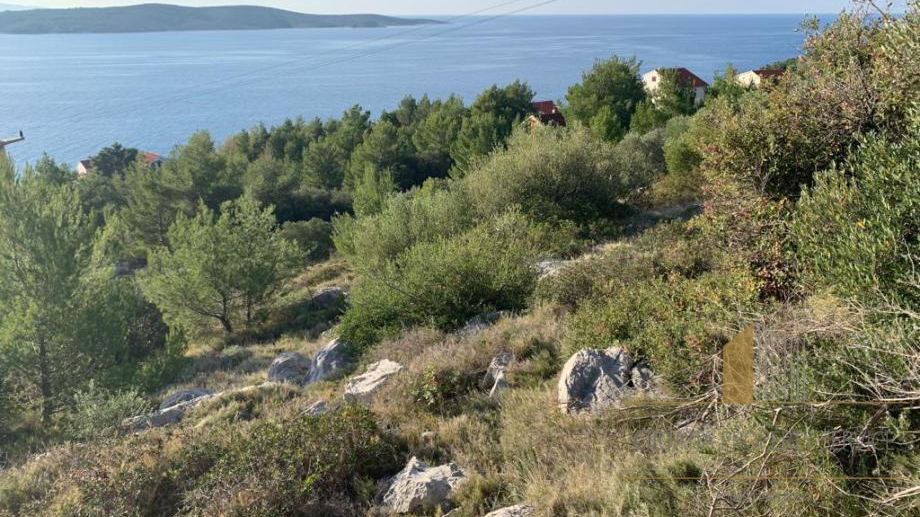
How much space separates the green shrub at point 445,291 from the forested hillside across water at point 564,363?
0.05 metres

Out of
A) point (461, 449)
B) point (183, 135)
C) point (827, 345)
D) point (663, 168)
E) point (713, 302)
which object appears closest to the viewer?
point (827, 345)

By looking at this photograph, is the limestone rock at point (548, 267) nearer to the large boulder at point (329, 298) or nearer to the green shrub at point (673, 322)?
the green shrub at point (673, 322)

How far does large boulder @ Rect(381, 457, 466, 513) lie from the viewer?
17.5 ft

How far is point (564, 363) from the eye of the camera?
25.7ft

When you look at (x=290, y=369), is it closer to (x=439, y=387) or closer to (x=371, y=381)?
(x=371, y=381)

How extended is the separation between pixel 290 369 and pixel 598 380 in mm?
7202

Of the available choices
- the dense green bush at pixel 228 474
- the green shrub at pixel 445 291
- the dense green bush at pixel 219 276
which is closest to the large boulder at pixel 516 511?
the dense green bush at pixel 228 474

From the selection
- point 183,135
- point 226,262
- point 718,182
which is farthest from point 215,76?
point 718,182

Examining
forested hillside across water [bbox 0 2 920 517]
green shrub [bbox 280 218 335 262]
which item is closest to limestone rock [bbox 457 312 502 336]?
forested hillside across water [bbox 0 2 920 517]

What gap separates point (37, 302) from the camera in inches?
489

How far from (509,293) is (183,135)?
71.7 metres

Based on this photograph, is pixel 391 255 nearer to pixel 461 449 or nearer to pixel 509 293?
pixel 509 293

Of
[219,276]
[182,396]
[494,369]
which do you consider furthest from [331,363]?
[219,276]

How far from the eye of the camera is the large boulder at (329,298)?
2050cm
